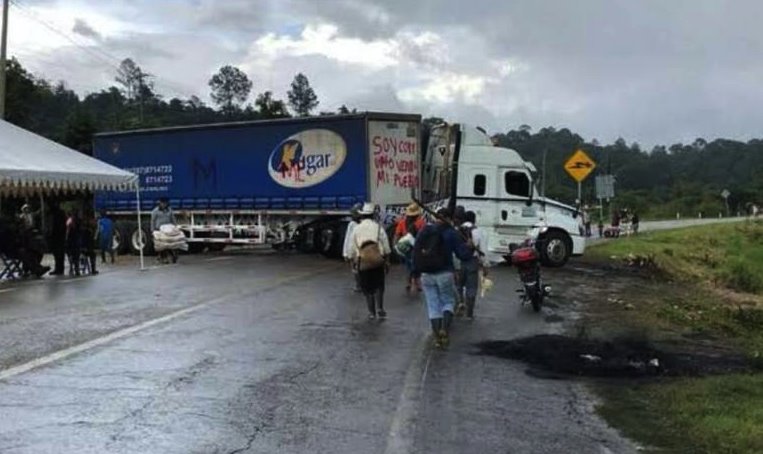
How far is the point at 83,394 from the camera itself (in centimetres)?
786

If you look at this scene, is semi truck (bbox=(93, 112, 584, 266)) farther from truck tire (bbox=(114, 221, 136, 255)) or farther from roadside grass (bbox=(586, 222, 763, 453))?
roadside grass (bbox=(586, 222, 763, 453))

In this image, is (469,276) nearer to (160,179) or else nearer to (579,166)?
(579,166)

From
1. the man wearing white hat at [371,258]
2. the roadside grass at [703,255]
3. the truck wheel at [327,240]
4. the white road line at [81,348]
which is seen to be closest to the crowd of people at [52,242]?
the truck wheel at [327,240]

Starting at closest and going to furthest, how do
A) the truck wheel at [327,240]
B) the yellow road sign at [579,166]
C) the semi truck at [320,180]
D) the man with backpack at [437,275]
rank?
the man with backpack at [437,275] → the semi truck at [320,180] → the truck wheel at [327,240] → the yellow road sign at [579,166]

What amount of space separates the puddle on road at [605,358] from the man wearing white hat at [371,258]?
2.18 meters

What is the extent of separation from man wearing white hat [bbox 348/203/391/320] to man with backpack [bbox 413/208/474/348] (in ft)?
6.15

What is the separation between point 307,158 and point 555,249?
7.28m

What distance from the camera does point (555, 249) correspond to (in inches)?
947

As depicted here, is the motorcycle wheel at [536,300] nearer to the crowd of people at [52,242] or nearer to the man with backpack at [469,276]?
the man with backpack at [469,276]

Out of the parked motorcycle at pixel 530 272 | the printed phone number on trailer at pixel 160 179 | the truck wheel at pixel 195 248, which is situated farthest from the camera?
the truck wheel at pixel 195 248

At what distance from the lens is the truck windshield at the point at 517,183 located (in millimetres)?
24281

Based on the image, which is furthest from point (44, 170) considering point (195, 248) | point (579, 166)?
point (579, 166)

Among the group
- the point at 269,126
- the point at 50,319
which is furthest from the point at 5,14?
the point at 50,319

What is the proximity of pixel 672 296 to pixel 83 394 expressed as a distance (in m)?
13.9
